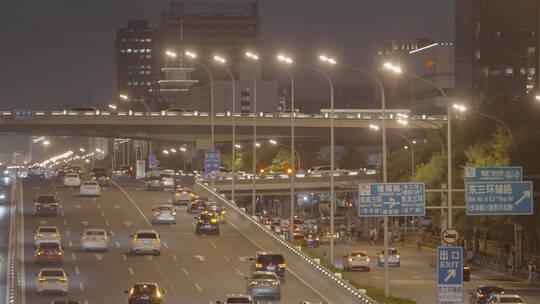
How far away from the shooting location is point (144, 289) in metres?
44.3

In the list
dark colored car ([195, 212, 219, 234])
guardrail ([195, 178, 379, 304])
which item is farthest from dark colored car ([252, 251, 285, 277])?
dark colored car ([195, 212, 219, 234])

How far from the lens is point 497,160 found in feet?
253

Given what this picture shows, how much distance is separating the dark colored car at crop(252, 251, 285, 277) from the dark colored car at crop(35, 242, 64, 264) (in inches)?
425

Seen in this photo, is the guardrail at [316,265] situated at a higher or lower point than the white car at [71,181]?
lower

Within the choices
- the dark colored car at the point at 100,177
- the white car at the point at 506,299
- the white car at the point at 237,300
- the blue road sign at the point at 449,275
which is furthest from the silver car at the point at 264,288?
the dark colored car at the point at 100,177

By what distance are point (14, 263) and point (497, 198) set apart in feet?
76.0

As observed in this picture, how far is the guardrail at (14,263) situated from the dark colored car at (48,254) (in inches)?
41.9

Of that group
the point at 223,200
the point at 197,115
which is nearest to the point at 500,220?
the point at 223,200

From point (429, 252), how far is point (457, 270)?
2582 inches

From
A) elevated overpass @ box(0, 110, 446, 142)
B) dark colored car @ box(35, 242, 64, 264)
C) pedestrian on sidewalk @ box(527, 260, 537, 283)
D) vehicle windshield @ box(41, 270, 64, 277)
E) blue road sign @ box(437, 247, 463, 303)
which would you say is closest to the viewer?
blue road sign @ box(437, 247, 463, 303)

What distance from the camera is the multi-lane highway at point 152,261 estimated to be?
51656 mm

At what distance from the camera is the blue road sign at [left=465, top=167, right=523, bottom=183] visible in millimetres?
47938

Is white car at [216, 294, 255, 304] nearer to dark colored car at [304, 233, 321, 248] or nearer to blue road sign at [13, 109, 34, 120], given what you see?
dark colored car at [304, 233, 321, 248]

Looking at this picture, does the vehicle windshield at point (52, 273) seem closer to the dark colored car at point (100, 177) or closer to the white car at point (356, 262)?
the white car at point (356, 262)
